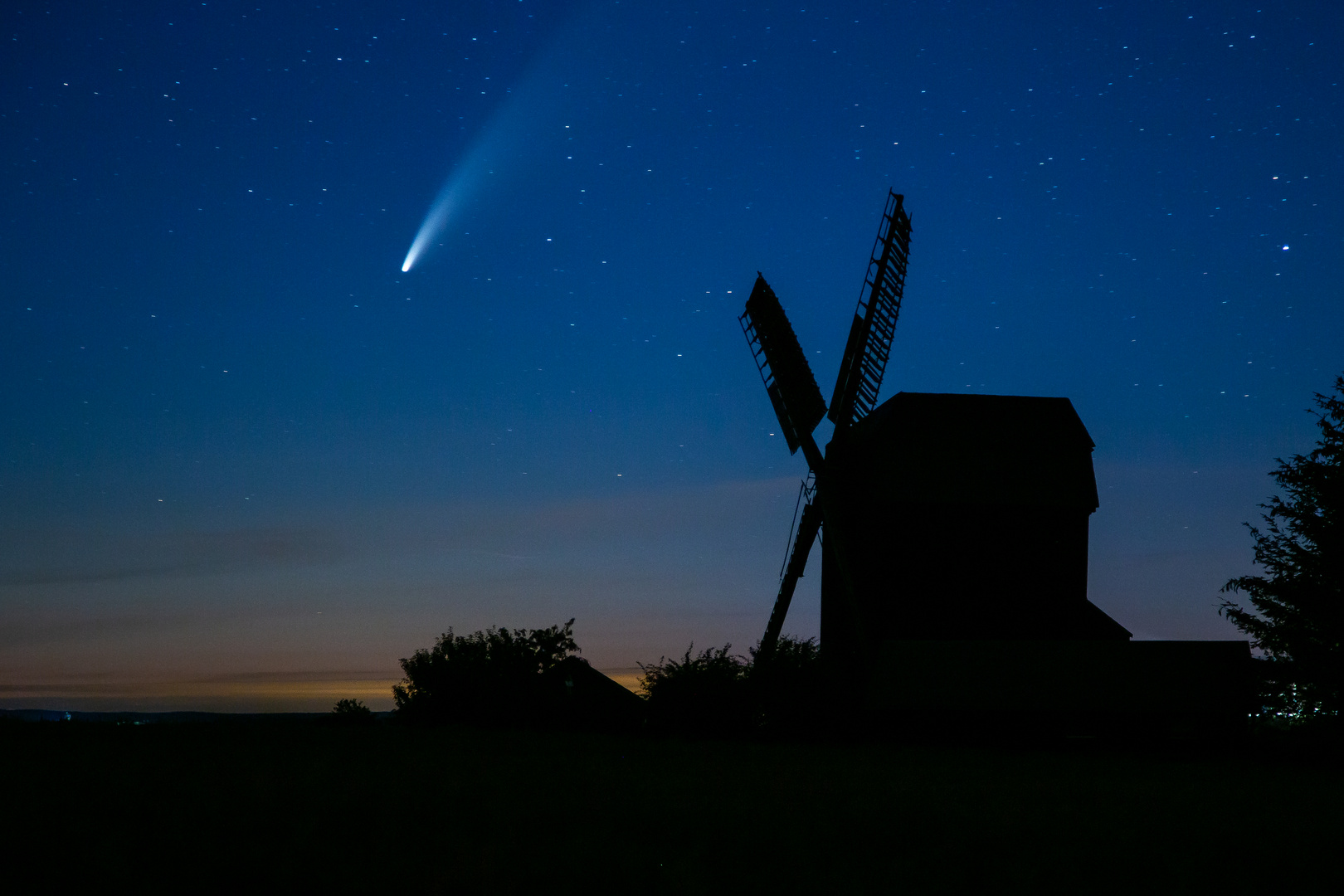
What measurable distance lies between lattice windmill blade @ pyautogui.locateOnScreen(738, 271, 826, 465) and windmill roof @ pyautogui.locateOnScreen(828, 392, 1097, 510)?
2.67 m

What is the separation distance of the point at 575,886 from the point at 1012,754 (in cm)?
1768

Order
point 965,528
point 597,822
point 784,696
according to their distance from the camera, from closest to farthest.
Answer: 1. point 597,822
2. point 784,696
3. point 965,528

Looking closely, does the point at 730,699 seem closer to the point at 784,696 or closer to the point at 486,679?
the point at 784,696

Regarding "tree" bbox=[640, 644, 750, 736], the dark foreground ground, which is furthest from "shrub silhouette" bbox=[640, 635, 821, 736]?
the dark foreground ground

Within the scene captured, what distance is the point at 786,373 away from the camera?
35.6 metres

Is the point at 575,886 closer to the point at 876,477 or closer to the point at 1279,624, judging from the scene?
the point at 876,477

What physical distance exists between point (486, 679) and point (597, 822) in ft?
63.8

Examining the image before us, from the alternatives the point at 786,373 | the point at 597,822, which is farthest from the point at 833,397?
the point at 597,822

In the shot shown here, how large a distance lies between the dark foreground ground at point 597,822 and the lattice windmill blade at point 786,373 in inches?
656

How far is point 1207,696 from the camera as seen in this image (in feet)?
87.4

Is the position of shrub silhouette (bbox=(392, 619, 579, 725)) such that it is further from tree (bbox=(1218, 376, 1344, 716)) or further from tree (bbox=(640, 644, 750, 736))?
tree (bbox=(1218, 376, 1344, 716))

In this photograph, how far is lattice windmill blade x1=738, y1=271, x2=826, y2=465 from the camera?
34.4 meters

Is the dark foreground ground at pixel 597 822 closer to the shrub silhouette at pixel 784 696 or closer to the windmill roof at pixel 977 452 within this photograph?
the shrub silhouette at pixel 784 696

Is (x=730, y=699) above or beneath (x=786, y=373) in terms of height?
beneath
